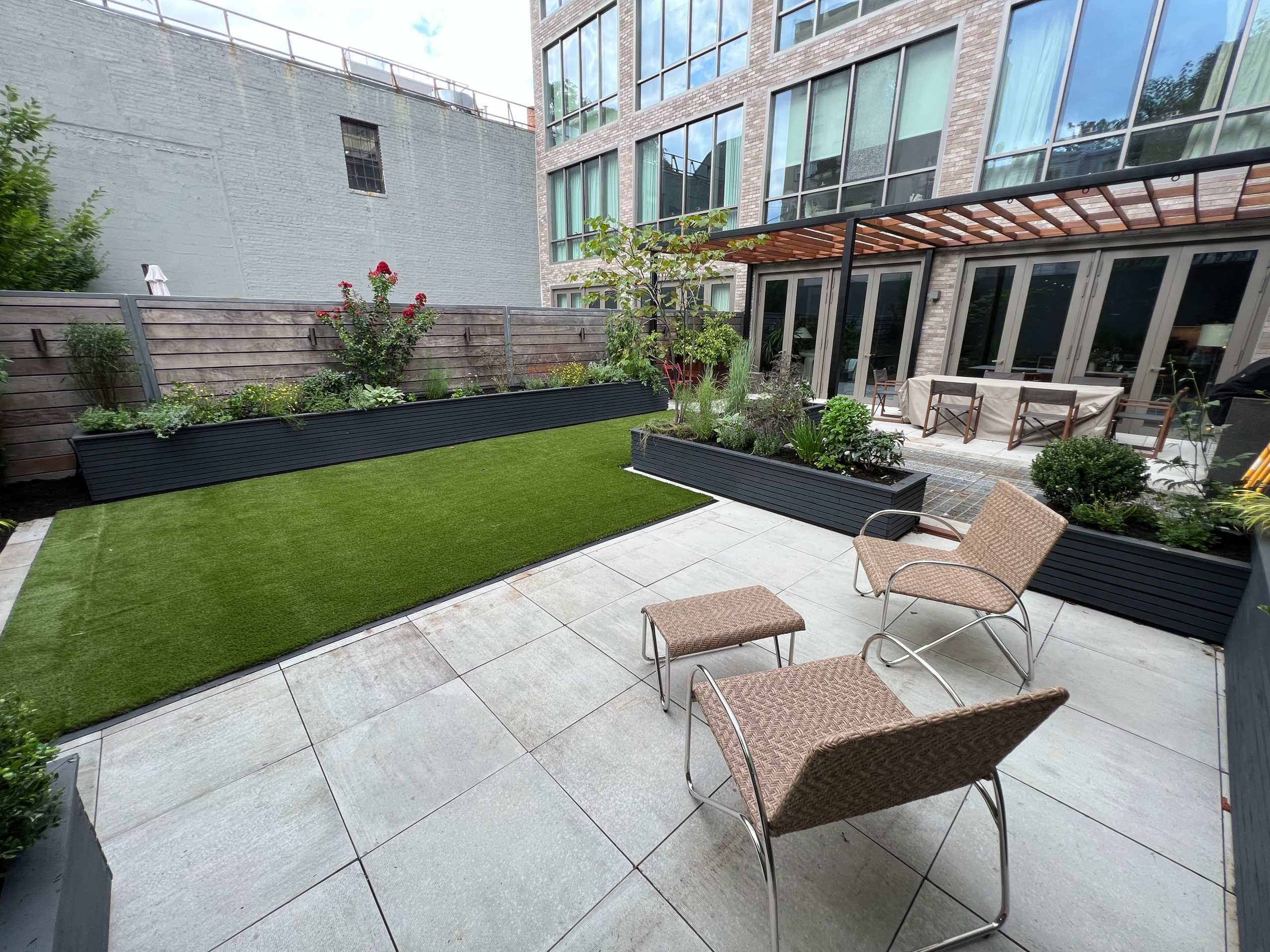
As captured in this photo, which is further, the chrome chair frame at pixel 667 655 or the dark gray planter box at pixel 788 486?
the dark gray planter box at pixel 788 486

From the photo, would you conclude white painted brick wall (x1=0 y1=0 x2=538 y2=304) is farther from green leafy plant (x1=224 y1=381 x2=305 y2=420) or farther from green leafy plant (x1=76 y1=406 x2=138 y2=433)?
green leafy plant (x1=76 y1=406 x2=138 y2=433)

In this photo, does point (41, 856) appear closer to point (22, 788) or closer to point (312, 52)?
point (22, 788)

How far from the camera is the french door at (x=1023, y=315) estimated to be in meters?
6.71

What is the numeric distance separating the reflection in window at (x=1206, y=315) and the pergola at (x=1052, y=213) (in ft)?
1.60

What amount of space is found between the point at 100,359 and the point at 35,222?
10.7 ft

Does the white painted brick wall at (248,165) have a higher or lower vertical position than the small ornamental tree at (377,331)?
higher

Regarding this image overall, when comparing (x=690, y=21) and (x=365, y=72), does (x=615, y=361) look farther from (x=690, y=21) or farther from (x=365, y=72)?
(x=365, y=72)

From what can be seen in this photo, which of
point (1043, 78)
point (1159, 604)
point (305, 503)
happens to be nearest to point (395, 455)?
point (305, 503)

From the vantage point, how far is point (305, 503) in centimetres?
473

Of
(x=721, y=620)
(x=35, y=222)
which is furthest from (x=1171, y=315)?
(x=35, y=222)

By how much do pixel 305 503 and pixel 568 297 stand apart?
11067mm

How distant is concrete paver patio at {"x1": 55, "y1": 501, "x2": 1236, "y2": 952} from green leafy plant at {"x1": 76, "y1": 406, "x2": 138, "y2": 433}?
420 cm

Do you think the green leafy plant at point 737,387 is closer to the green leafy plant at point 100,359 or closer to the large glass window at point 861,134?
the large glass window at point 861,134

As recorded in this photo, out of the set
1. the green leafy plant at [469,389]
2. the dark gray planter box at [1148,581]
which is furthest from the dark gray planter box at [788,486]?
the green leafy plant at [469,389]
